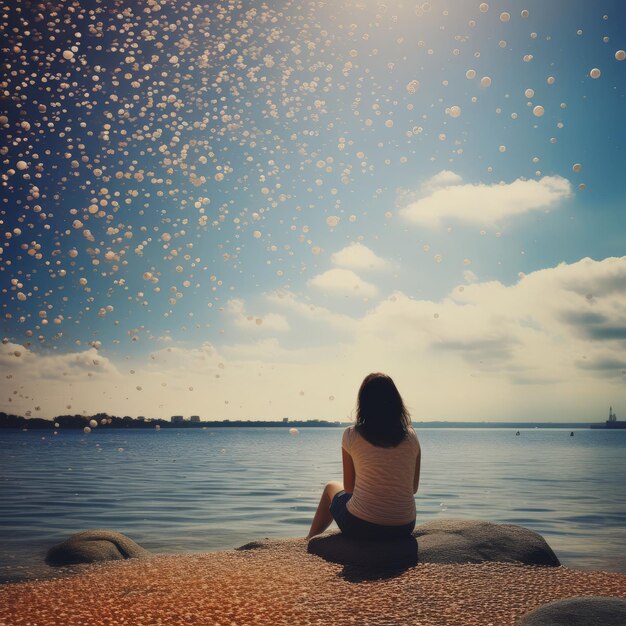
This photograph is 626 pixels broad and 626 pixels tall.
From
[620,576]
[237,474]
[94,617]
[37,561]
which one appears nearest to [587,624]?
[620,576]

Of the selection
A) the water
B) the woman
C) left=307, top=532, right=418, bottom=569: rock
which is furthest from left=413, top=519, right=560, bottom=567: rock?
the water

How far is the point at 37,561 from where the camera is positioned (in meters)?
9.22

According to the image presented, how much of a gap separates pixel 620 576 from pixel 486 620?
270 cm

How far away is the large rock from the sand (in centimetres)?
21

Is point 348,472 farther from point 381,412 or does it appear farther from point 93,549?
point 93,549

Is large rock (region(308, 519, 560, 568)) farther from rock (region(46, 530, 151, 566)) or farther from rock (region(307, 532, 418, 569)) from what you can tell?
rock (region(46, 530, 151, 566))

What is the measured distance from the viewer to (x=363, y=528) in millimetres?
6242

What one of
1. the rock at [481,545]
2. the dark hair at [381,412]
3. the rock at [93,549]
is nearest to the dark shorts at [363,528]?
the rock at [481,545]

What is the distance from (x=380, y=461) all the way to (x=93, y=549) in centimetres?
465

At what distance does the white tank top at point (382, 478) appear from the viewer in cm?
611

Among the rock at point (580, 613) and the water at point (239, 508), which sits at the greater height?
the rock at point (580, 613)

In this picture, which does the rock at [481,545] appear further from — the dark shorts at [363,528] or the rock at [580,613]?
the rock at [580,613]

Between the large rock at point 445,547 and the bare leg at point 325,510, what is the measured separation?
Result: 0.80 feet

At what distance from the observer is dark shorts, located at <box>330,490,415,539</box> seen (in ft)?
20.4
